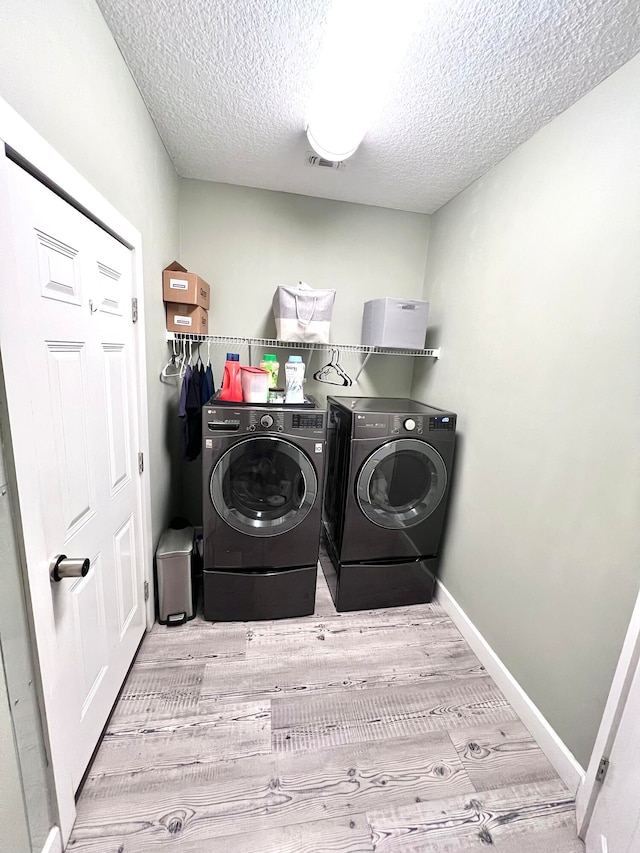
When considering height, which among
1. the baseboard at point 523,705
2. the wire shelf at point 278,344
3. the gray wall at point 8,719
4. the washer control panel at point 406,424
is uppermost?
the wire shelf at point 278,344

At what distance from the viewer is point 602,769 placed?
1047 mm

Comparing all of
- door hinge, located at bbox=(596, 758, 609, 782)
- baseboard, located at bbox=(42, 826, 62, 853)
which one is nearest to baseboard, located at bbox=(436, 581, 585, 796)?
door hinge, located at bbox=(596, 758, 609, 782)

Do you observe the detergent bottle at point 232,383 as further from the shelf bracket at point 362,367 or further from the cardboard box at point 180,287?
the shelf bracket at point 362,367

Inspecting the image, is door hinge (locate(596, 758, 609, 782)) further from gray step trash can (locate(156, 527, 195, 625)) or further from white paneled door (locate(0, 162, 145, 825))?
gray step trash can (locate(156, 527, 195, 625))

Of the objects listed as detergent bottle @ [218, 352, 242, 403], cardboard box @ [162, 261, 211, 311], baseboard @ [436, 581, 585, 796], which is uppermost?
cardboard box @ [162, 261, 211, 311]

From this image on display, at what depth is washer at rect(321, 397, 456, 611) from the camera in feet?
5.98

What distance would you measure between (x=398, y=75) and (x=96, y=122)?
3.58 ft

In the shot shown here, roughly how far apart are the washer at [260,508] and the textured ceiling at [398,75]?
4.34 ft

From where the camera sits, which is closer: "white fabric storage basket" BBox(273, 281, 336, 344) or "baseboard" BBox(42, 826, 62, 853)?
"baseboard" BBox(42, 826, 62, 853)

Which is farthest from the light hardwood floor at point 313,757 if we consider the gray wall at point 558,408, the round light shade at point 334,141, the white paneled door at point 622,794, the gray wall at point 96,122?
the round light shade at point 334,141

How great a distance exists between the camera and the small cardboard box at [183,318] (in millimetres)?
1920

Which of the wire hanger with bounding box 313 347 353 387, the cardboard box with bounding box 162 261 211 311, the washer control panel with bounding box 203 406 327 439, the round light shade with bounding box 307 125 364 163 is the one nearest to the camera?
the round light shade with bounding box 307 125 364 163

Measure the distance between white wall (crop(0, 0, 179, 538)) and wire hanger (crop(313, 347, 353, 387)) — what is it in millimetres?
1087

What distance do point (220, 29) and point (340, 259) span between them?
4.47 ft
